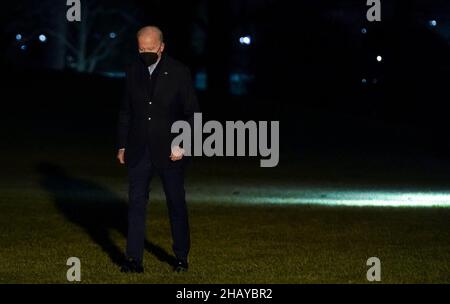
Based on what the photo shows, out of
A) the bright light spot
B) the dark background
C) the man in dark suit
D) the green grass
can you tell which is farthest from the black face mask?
the dark background

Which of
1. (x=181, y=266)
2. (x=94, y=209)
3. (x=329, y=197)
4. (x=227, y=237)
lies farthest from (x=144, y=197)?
(x=329, y=197)

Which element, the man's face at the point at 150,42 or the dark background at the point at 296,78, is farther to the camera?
the dark background at the point at 296,78

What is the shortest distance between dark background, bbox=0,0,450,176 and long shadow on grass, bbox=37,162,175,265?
41.6 feet

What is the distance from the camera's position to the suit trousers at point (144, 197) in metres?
12.4

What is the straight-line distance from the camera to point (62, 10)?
59094 mm

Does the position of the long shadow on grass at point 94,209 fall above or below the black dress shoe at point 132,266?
above

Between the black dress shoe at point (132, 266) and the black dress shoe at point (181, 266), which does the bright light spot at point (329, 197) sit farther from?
the black dress shoe at point (132, 266)

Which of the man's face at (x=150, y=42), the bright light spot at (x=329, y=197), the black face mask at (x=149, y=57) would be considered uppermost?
the bright light spot at (x=329, y=197)

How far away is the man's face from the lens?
39.9 ft

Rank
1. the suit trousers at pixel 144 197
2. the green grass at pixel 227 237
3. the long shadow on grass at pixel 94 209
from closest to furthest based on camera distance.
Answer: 1. the suit trousers at pixel 144 197
2. the green grass at pixel 227 237
3. the long shadow on grass at pixel 94 209

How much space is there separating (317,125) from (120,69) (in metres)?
46.5

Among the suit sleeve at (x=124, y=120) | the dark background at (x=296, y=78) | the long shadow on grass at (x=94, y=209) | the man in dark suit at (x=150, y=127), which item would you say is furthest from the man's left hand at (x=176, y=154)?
the dark background at (x=296, y=78)

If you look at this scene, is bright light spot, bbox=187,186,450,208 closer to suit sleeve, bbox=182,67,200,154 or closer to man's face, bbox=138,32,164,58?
suit sleeve, bbox=182,67,200,154

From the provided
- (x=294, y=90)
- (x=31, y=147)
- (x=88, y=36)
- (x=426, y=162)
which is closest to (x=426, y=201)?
(x=426, y=162)
